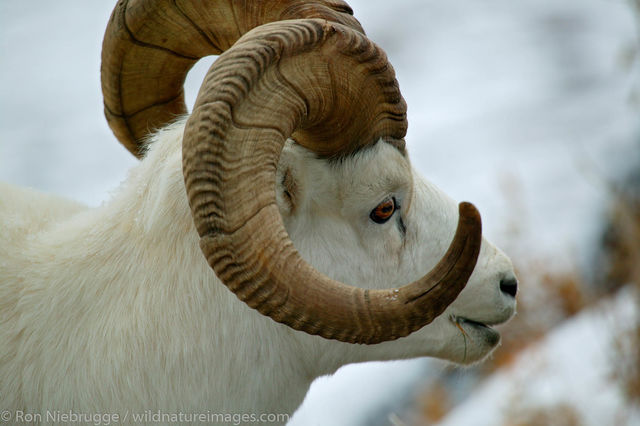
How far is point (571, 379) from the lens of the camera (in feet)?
26.1

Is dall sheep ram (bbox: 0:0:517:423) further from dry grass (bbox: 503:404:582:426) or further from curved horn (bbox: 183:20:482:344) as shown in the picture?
dry grass (bbox: 503:404:582:426)

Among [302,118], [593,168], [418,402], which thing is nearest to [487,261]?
[302,118]

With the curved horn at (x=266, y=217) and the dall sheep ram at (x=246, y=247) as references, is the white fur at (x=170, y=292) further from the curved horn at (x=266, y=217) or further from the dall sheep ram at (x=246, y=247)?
the curved horn at (x=266, y=217)

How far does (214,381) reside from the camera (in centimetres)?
293

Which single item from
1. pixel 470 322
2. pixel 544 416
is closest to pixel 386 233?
pixel 470 322

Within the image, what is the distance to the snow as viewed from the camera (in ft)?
24.4

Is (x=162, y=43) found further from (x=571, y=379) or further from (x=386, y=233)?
(x=571, y=379)

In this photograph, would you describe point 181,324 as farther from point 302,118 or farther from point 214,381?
point 302,118

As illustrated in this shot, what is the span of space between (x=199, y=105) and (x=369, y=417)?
19.0 feet

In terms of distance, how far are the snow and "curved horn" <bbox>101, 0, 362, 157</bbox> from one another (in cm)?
569

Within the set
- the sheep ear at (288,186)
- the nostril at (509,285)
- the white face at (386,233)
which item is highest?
the sheep ear at (288,186)

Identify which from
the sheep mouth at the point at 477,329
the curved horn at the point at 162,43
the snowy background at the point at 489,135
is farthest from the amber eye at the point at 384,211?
the snowy background at the point at 489,135

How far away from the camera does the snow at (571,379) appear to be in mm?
7445

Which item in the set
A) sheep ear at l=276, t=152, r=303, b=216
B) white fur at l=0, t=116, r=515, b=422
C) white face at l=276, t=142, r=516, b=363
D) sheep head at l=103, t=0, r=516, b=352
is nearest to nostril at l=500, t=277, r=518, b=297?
white face at l=276, t=142, r=516, b=363
